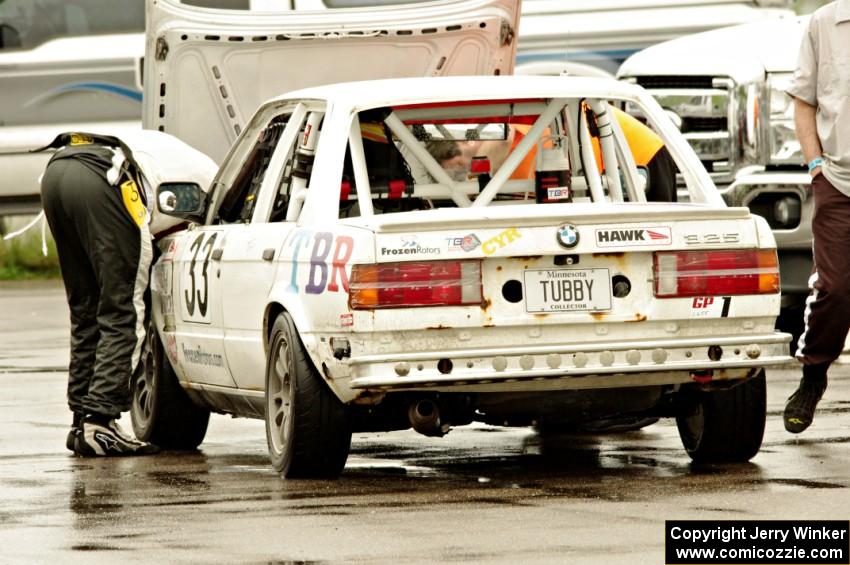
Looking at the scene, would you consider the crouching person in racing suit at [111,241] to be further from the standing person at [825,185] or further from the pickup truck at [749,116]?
the pickup truck at [749,116]

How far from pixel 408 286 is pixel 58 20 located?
1109 cm

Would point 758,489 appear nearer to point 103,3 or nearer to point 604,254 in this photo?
point 604,254

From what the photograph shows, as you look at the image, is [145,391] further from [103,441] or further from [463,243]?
[463,243]

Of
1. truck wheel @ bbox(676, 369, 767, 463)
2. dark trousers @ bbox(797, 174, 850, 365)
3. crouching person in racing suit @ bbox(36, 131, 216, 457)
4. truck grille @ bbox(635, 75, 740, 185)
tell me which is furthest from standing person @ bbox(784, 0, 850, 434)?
truck grille @ bbox(635, 75, 740, 185)

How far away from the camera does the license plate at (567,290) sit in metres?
7.58

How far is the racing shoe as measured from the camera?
9234mm

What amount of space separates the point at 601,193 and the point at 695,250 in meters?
1.23

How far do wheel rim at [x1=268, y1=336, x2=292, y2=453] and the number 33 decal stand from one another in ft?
2.72

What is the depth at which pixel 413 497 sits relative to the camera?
749 cm

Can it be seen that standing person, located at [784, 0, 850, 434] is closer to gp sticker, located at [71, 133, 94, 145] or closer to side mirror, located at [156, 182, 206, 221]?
side mirror, located at [156, 182, 206, 221]

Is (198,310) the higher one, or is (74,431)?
(198,310)

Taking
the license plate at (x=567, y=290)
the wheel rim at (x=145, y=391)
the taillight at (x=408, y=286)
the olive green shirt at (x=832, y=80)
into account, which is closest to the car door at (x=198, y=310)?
the wheel rim at (x=145, y=391)

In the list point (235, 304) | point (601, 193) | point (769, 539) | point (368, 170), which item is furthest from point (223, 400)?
point (769, 539)

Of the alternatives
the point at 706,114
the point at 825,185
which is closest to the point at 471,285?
the point at 825,185
